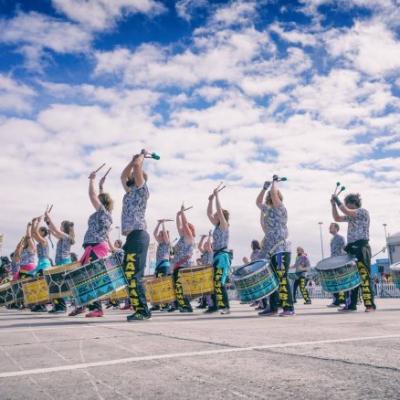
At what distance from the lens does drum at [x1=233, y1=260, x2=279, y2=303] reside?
7148 mm

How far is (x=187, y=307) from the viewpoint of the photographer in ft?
32.1

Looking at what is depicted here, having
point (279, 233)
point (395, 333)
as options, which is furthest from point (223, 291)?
point (395, 333)

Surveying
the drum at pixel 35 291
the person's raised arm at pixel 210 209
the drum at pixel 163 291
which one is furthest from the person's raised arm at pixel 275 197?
the drum at pixel 35 291

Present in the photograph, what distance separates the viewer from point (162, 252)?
11812 millimetres

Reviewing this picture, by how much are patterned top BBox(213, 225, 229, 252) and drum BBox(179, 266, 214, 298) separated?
0.79 meters

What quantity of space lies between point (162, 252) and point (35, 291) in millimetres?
3511

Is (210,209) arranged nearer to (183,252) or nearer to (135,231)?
(183,252)

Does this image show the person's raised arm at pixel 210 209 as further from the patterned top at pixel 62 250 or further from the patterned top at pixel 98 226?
the patterned top at pixel 62 250

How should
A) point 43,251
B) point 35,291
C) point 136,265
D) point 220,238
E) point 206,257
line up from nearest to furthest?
point 136,265 < point 220,238 < point 35,291 < point 43,251 < point 206,257

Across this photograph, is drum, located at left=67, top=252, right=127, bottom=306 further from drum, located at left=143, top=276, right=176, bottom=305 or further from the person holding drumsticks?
drum, located at left=143, top=276, right=176, bottom=305

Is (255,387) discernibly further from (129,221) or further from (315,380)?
(129,221)

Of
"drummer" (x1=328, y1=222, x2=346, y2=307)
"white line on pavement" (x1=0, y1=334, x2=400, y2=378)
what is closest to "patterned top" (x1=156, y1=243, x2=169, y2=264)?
"drummer" (x1=328, y1=222, x2=346, y2=307)

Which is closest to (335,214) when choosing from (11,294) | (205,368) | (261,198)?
(261,198)

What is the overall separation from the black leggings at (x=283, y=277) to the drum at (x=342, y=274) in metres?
0.99
